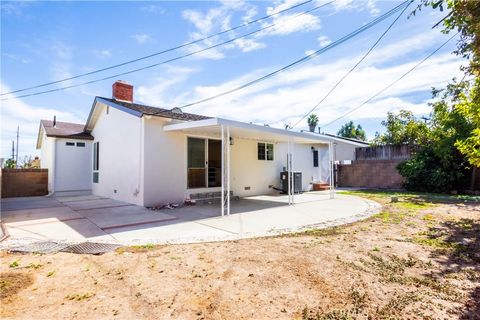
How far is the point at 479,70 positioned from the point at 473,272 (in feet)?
10.7

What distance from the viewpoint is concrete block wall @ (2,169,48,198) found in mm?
12297

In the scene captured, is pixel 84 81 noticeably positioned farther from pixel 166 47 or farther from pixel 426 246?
pixel 426 246

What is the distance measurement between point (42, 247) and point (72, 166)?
10.4 m

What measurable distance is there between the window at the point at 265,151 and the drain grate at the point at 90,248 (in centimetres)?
885

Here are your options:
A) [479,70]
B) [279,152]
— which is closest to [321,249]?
[479,70]

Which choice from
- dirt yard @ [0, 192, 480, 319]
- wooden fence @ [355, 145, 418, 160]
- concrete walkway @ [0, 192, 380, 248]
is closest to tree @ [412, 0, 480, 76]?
dirt yard @ [0, 192, 480, 319]

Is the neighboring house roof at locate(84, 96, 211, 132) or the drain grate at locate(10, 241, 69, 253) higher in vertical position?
the neighboring house roof at locate(84, 96, 211, 132)

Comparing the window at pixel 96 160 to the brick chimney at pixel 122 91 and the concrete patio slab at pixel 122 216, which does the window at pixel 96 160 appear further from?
the concrete patio slab at pixel 122 216

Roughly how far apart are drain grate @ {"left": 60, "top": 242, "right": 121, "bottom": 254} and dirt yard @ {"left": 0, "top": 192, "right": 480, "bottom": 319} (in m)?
0.22

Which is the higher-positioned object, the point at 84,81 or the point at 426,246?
the point at 84,81

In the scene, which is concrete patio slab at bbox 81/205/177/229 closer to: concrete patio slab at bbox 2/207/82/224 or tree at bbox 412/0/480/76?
concrete patio slab at bbox 2/207/82/224

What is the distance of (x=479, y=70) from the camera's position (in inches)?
173

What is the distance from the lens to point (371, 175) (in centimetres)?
1645

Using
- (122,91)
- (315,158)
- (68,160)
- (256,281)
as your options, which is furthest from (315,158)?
(256,281)
